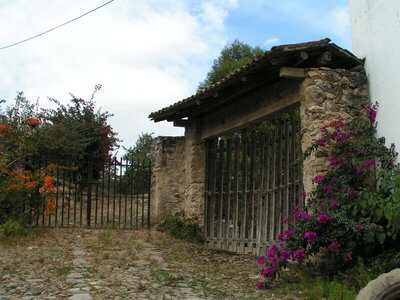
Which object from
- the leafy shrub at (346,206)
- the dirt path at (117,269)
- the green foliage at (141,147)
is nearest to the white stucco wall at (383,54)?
the leafy shrub at (346,206)

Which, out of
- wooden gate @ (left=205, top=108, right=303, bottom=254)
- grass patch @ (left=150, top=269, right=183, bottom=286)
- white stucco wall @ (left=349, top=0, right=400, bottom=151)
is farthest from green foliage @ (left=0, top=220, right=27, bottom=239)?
white stucco wall @ (left=349, top=0, right=400, bottom=151)

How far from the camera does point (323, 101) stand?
711 cm

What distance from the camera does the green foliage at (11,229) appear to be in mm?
9113

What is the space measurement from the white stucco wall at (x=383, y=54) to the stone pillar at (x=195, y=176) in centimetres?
431

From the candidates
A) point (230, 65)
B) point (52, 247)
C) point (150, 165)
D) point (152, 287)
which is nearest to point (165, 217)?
point (150, 165)

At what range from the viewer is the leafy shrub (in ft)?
19.6

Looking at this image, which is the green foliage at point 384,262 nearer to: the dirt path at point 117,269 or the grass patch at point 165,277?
the dirt path at point 117,269

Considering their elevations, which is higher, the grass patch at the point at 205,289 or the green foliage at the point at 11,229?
the green foliage at the point at 11,229

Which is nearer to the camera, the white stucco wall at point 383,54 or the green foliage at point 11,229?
the white stucco wall at point 383,54

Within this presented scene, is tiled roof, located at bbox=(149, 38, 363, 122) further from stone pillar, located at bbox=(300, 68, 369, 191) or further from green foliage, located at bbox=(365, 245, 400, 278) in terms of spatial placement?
green foliage, located at bbox=(365, 245, 400, 278)

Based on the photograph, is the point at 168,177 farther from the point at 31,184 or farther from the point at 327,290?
the point at 327,290

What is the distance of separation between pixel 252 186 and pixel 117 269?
10.5 feet

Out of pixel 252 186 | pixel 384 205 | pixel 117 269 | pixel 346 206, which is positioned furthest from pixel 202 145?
pixel 384 205

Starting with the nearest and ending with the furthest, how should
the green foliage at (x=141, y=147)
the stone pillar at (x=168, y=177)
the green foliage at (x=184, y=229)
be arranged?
the green foliage at (x=184, y=229)
the stone pillar at (x=168, y=177)
the green foliage at (x=141, y=147)
